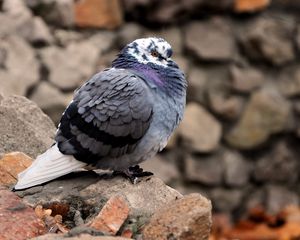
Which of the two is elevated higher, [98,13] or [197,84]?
[98,13]

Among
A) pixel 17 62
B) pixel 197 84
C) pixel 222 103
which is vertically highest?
pixel 17 62

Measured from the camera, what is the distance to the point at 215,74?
502 cm

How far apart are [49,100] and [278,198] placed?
5.00 feet

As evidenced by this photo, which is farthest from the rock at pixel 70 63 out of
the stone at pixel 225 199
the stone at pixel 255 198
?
the stone at pixel 255 198

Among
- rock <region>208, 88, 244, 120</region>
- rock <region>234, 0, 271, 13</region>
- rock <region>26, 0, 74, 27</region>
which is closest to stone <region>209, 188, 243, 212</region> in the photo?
rock <region>208, 88, 244, 120</region>

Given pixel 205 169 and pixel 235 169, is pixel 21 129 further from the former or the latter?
pixel 235 169

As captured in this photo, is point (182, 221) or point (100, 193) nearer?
point (182, 221)

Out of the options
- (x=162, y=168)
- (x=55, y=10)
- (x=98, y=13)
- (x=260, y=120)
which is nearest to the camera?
(x=55, y=10)

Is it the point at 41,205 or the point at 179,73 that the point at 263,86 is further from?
the point at 41,205

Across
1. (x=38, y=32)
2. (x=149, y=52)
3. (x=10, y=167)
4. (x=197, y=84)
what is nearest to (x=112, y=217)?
(x=10, y=167)

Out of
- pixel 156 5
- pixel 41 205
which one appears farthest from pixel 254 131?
pixel 41 205

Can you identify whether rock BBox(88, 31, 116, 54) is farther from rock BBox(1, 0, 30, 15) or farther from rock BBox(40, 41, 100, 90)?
rock BBox(1, 0, 30, 15)

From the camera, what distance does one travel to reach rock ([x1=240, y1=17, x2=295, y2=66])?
5.03m

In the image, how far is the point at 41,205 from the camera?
2.72 metres
